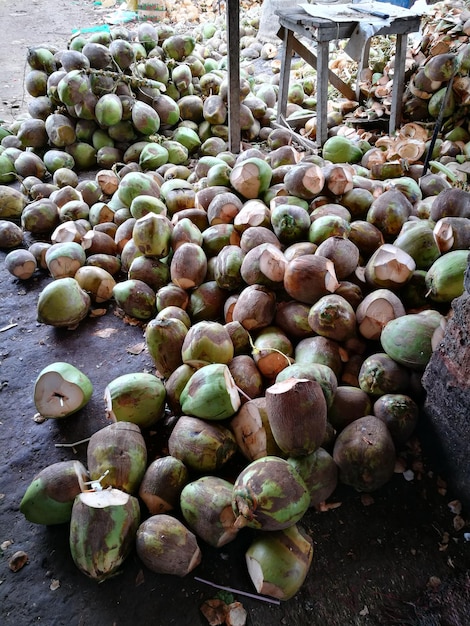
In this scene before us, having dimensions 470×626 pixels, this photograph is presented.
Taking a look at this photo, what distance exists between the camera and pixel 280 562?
1437mm

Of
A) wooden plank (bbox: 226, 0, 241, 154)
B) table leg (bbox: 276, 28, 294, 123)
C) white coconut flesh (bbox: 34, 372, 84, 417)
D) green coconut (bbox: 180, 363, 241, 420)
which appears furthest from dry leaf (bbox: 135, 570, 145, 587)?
table leg (bbox: 276, 28, 294, 123)

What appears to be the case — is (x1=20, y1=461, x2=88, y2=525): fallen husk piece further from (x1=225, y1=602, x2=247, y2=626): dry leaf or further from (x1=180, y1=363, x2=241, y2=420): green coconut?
(x1=225, y1=602, x2=247, y2=626): dry leaf

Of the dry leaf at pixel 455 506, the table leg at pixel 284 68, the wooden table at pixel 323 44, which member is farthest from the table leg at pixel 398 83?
the dry leaf at pixel 455 506

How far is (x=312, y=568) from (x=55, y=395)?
1294mm

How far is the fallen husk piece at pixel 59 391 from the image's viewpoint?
2.03 metres

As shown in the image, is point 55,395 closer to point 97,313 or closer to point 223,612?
point 97,313

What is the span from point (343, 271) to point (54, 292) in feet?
5.27

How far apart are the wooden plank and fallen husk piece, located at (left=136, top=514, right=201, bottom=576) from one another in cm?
376

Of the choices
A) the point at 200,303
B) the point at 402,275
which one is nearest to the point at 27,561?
the point at 200,303

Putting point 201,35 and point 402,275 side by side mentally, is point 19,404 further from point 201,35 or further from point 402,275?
point 201,35

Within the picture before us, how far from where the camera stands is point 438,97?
4.52 metres

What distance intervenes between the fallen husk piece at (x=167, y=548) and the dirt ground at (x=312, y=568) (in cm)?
8

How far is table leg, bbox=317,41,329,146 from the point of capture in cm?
432

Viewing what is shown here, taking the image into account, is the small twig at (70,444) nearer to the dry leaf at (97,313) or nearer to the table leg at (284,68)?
the dry leaf at (97,313)
